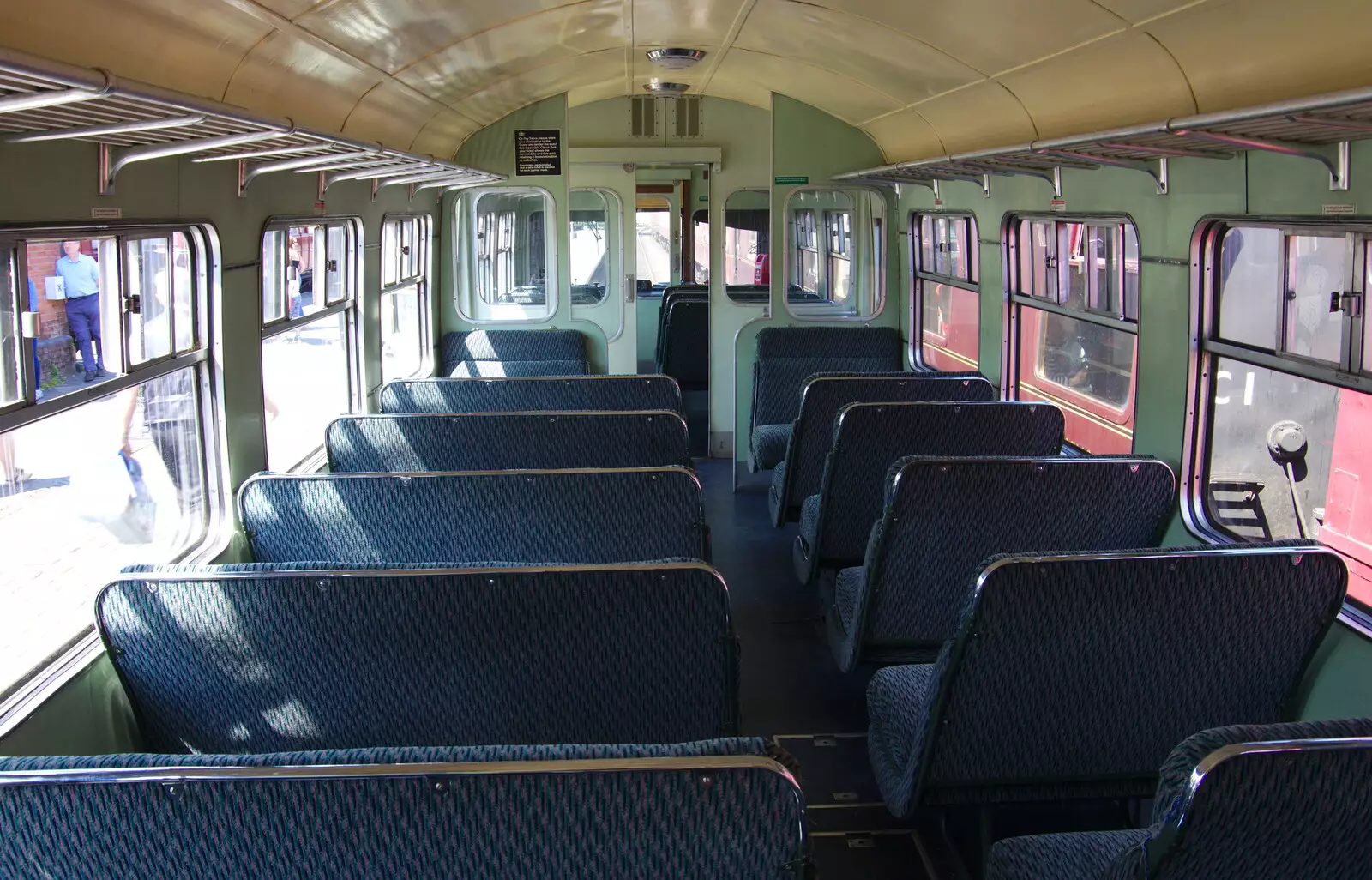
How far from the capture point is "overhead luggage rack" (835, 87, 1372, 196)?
97.8 inches

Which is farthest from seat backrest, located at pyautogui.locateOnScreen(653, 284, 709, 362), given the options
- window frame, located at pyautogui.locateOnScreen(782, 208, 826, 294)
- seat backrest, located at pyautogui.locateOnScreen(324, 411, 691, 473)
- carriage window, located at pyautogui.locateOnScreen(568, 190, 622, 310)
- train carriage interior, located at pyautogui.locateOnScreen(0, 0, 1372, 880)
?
seat backrest, located at pyautogui.locateOnScreen(324, 411, 691, 473)

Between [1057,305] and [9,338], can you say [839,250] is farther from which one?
[9,338]

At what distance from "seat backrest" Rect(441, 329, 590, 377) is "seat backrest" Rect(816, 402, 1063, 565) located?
141 inches

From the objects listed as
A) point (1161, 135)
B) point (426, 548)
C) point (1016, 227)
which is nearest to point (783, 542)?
point (1016, 227)

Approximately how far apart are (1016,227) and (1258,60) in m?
2.76

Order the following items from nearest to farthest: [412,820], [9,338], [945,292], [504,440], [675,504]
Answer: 1. [412,820]
2. [9,338]
3. [675,504]
4. [504,440]
5. [945,292]

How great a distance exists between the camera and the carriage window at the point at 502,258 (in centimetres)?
812

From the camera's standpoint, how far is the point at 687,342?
10.2 m

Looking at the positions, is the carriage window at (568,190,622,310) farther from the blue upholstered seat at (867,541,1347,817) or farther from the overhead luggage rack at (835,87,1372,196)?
the blue upholstered seat at (867,541,1347,817)

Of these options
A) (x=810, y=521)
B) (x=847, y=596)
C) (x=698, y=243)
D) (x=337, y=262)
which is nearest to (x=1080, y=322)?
(x=810, y=521)

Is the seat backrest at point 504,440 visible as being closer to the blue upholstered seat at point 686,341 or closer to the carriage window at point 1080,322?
the carriage window at point 1080,322

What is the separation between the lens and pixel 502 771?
161 cm

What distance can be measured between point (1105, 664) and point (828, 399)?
8.97 ft

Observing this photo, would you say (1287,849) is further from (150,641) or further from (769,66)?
(769,66)
